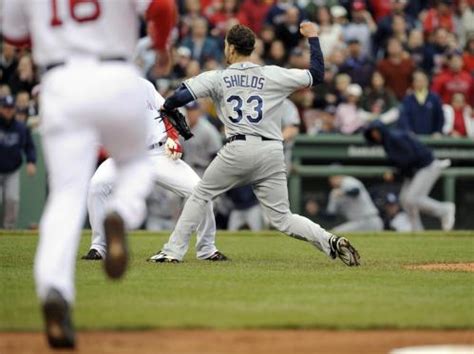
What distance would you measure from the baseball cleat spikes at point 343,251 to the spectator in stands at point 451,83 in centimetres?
1009

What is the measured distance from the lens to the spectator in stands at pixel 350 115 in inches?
761

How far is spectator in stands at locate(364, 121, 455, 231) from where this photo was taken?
18.1 metres

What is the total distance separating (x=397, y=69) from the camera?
20.7 m

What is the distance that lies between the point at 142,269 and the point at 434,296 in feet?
9.49

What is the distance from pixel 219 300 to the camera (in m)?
8.20

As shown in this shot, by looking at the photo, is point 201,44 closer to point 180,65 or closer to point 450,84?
point 180,65

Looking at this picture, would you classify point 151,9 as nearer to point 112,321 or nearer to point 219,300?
point 112,321

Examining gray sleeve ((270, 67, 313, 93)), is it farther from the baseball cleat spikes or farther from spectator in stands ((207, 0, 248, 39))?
spectator in stands ((207, 0, 248, 39))

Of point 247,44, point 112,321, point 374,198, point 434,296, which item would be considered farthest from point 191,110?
point 112,321

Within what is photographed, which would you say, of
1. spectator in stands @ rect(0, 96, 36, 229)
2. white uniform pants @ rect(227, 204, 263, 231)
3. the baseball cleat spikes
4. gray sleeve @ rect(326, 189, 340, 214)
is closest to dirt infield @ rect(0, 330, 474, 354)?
the baseball cleat spikes

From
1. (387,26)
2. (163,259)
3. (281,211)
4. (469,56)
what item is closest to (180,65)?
(387,26)

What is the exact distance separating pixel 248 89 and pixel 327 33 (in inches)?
411

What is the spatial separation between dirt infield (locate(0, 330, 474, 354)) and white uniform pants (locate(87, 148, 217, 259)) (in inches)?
172

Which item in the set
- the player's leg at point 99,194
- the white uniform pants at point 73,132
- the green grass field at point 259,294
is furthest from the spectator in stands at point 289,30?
the white uniform pants at point 73,132
